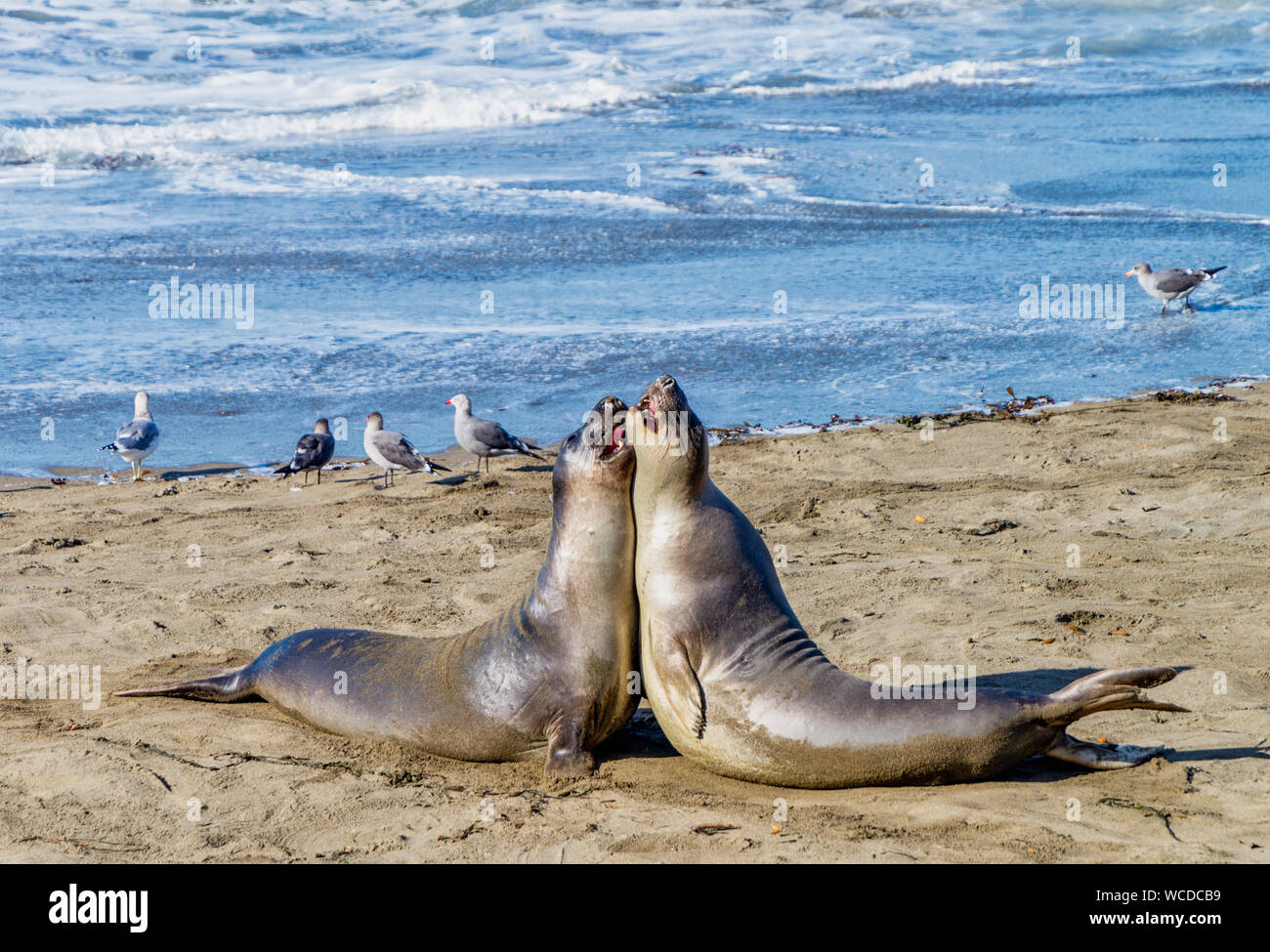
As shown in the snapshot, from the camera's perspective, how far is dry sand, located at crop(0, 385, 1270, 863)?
395 centimetres

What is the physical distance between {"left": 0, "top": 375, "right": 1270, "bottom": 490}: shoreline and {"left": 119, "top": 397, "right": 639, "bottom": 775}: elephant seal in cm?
426

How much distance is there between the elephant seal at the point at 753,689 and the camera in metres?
4.14

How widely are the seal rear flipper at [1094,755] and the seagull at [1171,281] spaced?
8.37 metres

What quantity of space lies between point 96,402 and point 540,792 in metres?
7.25

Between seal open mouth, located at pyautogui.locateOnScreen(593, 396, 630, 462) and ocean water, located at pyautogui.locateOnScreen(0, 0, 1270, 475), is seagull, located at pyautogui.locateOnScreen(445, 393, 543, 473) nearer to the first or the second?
ocean water, located at pyautogui.locateOnScreen(0, 0, 1270, 475)

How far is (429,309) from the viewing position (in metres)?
12.6

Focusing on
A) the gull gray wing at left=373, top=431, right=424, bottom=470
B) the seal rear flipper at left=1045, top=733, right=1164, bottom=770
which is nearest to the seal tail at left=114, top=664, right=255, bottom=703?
the seal rear flipper at left=1045, top=733, right=1164, bottom=770

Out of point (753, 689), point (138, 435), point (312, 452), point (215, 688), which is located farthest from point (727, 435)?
point (753, 689)

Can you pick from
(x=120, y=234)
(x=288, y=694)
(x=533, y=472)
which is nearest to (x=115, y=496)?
(x=533, y=472)

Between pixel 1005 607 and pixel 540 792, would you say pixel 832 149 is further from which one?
pixel 540 792

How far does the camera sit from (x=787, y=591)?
6211mm

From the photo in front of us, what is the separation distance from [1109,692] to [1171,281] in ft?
28.6

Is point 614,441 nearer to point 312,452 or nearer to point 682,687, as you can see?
point 682,687

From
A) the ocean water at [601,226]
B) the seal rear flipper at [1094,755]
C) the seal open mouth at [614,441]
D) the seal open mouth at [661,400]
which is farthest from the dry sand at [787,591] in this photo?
the ocean water at [601,226]
